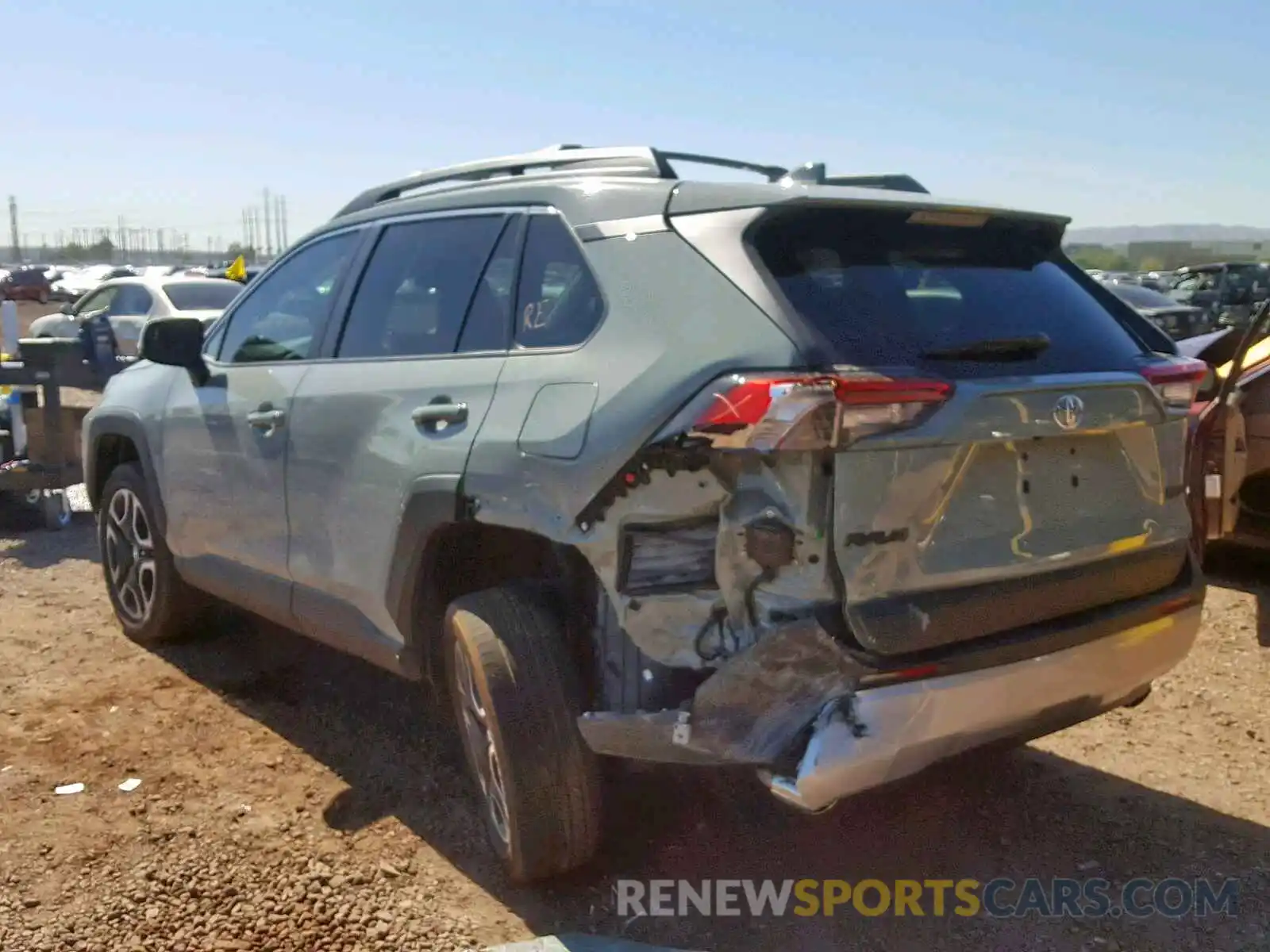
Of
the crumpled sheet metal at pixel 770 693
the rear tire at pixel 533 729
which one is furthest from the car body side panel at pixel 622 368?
the crumpled sheet metal at pixel 770 693

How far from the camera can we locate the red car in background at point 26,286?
122 ft

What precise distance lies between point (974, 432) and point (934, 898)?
140 centimetres

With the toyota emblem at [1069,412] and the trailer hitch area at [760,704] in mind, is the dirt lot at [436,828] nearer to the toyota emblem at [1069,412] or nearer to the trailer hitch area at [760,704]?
the trailer hitch area at [760,704]

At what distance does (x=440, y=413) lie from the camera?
3.38 m

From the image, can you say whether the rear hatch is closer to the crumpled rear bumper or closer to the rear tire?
the crumpled rear bumper

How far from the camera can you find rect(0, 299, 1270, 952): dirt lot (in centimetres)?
315

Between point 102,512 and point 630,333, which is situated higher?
point 630,333

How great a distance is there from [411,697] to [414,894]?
1579 millimetres

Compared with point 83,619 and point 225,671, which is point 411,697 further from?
point 83,619

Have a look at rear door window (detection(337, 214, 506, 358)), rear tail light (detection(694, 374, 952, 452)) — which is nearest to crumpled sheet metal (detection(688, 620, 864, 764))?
rear tail light (detection(694, 374, 952, 452))

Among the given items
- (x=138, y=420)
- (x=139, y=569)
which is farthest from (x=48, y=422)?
(x=138, y=420)

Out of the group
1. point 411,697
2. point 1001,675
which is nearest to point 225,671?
point 411,697

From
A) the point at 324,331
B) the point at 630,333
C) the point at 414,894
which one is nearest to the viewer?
the point at 630,333

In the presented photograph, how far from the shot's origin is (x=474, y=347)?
11.4ft
